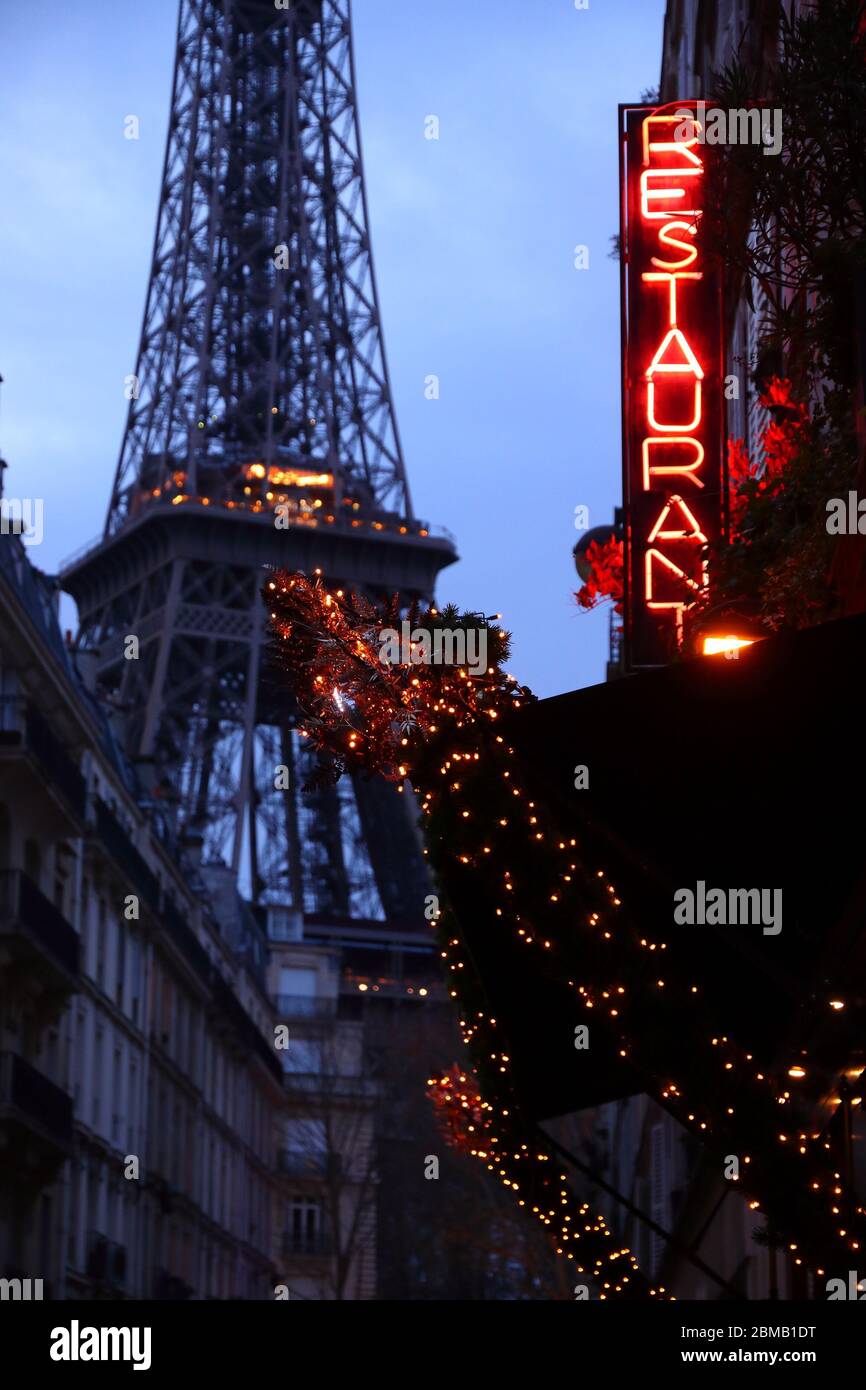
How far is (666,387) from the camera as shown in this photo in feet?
48.0

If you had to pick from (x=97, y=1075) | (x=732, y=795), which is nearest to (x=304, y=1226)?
(x=97, y=1075)

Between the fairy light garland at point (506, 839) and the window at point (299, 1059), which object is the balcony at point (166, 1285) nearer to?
the window at point (299, 1059)

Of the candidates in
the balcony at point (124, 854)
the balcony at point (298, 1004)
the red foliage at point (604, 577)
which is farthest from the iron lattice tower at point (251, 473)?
the red foliage at point (604, 577)

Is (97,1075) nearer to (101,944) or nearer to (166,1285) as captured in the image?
(101,944)

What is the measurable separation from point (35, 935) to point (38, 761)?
8.78ft

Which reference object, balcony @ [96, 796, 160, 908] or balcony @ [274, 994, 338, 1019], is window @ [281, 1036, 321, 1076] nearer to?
balcony @ [274, 994, 338, 1019]

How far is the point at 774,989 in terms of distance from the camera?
11.3m

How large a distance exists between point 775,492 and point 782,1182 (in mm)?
5613

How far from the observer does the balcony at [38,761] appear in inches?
1340

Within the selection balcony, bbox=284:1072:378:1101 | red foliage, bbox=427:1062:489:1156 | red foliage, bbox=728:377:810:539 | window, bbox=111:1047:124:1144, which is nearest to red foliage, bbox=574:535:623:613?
red foliage, bbox=728:377:810:539

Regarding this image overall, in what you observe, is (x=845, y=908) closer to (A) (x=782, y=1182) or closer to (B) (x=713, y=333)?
(A) (x=782, y=1182)

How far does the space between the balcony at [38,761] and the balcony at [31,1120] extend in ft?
14.3

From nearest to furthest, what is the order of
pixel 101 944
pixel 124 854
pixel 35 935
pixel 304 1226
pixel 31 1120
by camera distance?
pixel 31 1120 → pixel 35 935 → pixel 101 944 → pixel 124 854 → pixel 304 1226

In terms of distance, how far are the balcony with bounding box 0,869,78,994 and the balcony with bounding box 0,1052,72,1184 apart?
1.72 m
